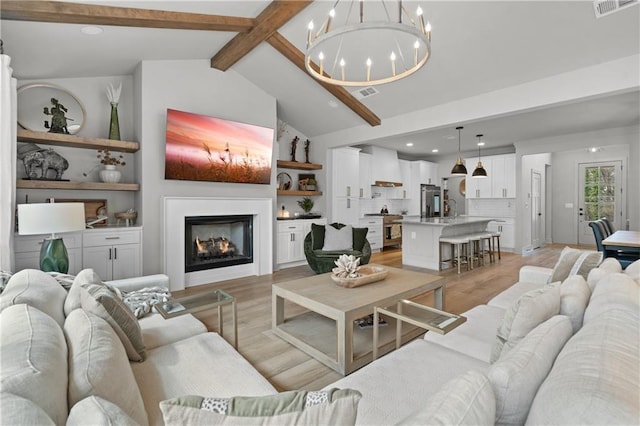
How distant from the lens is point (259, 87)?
536 cm

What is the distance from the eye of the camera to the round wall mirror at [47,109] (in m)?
3.76

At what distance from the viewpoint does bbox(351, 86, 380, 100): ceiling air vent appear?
4770 mm

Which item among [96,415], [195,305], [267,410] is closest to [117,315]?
[195,305]

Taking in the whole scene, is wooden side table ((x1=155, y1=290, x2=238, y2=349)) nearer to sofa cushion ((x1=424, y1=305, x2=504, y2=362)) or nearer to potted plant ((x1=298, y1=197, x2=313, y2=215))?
sofa cushion ((x1=424, y1=305, x2=504, y2=362))

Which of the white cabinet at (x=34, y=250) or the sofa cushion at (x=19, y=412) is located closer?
the sofa cushion at (x=19, y=412)

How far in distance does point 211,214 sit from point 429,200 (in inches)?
272

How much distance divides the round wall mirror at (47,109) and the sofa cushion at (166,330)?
10.1ft

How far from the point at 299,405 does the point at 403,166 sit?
889cm

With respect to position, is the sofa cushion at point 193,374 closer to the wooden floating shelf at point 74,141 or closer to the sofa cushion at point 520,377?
the sofa cushion at point 520,377

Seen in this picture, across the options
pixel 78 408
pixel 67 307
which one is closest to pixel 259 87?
pixel 67 307

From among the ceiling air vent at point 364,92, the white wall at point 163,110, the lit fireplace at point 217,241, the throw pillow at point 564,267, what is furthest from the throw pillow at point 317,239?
the throw pillow at point 564,267

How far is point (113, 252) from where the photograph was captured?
3914 mm

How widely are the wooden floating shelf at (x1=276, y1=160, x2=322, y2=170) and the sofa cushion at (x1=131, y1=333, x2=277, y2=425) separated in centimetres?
453

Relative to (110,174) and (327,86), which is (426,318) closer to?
(327,86)
